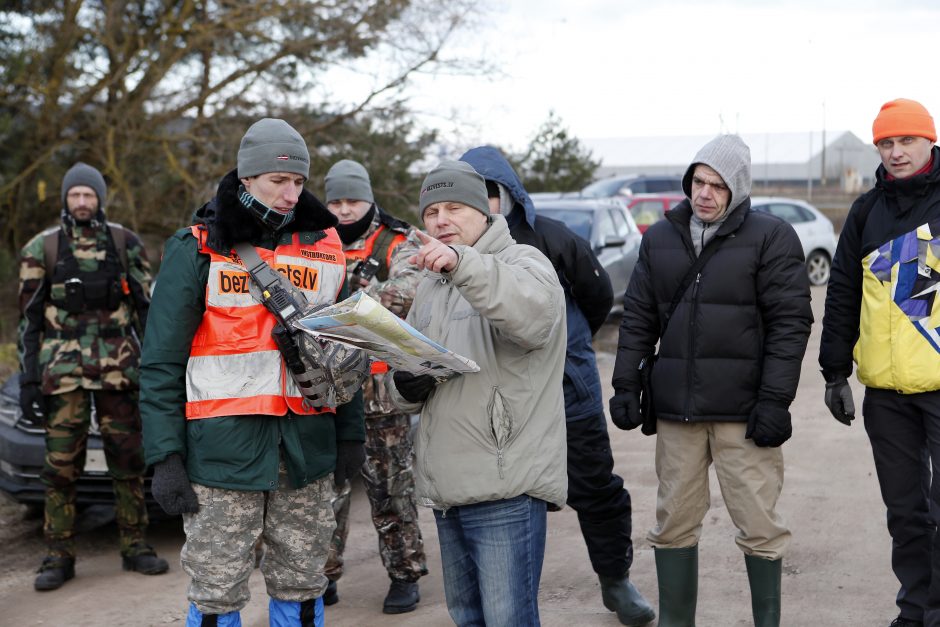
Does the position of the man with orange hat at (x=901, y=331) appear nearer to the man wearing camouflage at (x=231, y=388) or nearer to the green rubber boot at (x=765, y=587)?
the green rubber boot at (x=765, y=587)

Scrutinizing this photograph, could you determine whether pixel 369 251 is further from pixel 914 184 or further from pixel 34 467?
pixel 34 467

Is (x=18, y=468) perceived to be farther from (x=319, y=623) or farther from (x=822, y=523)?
(x=822, y=523)

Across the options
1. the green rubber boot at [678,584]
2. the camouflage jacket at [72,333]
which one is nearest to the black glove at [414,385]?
the green rubber boot at [678,584]

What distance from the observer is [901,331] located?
13.6 ft

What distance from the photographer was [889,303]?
166 inches

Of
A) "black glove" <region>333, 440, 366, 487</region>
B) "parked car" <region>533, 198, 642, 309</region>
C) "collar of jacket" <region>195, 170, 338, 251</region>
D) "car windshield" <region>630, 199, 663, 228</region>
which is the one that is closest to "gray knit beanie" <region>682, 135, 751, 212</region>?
"collar of jacket" <region>195, 170, 338, 251</region>

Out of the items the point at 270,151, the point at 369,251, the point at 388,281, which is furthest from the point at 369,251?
the point at 270,151

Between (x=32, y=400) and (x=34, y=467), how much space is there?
59cm

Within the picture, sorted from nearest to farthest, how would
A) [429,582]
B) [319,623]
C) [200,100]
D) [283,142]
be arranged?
[283,142] < [319,623] < [429,582] < [200,100]

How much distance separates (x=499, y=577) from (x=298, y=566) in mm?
839

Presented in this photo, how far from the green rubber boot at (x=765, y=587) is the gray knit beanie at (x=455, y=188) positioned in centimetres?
182

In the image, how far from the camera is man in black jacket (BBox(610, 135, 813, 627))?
3.94 m

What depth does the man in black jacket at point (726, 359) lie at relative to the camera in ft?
12.9

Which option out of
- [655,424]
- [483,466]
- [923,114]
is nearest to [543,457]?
[483,466]
